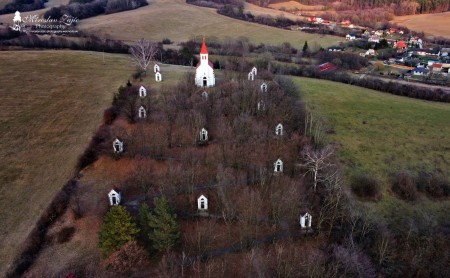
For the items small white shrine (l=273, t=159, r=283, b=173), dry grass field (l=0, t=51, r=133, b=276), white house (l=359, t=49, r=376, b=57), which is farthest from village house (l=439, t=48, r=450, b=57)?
small white shrine (l=273, t=159, r=283, b=173)

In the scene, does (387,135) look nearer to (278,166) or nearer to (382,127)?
(382,127)

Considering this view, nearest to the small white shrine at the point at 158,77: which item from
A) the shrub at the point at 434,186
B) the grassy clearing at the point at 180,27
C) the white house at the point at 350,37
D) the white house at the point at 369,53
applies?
the grassy clearing at the point at 180,27

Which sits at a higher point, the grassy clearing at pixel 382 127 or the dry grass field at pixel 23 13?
the dry grass field at pixel 23 13

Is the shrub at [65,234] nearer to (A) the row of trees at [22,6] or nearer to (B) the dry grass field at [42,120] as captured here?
(B) the dry grass field at [42,120]

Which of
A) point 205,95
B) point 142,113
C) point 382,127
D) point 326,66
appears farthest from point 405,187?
point 326,66

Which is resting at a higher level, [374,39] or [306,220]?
[374,39]

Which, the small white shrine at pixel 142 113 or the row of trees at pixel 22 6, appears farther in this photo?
the row of trees at pixel 22 6
